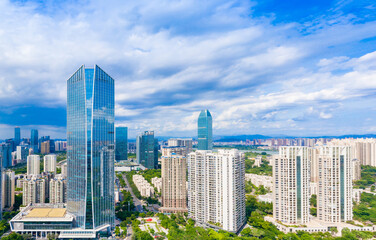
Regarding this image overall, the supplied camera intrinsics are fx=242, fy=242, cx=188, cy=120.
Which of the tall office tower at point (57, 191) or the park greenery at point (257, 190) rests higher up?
the tall office tower at point (57, 191)

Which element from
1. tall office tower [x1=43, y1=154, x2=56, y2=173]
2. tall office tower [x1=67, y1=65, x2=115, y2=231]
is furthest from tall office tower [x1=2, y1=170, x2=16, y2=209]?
tall office tower [x1=43, y1=154, x2=56, y2=173]

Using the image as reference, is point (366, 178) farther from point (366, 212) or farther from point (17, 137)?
point (17, 137)

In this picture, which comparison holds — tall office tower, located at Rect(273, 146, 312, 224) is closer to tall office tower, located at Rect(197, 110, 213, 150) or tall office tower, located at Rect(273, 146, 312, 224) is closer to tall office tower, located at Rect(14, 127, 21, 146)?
tall office tower, located at Rect(197, 110, 213, 150)

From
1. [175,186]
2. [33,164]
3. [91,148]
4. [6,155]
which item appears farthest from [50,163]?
[91,148]

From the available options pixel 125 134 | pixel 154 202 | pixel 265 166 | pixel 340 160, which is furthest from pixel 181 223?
pixel 125 134

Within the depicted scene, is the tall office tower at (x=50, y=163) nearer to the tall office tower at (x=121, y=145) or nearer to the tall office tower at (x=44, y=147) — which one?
the tall office tower at (x=44, y=147)

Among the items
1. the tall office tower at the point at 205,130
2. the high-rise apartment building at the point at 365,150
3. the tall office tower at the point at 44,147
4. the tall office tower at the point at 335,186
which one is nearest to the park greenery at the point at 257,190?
the tall office tower at the point at 335,186

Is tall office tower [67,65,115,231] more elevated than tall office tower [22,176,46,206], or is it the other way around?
tall office tower [67,65,115,231]
